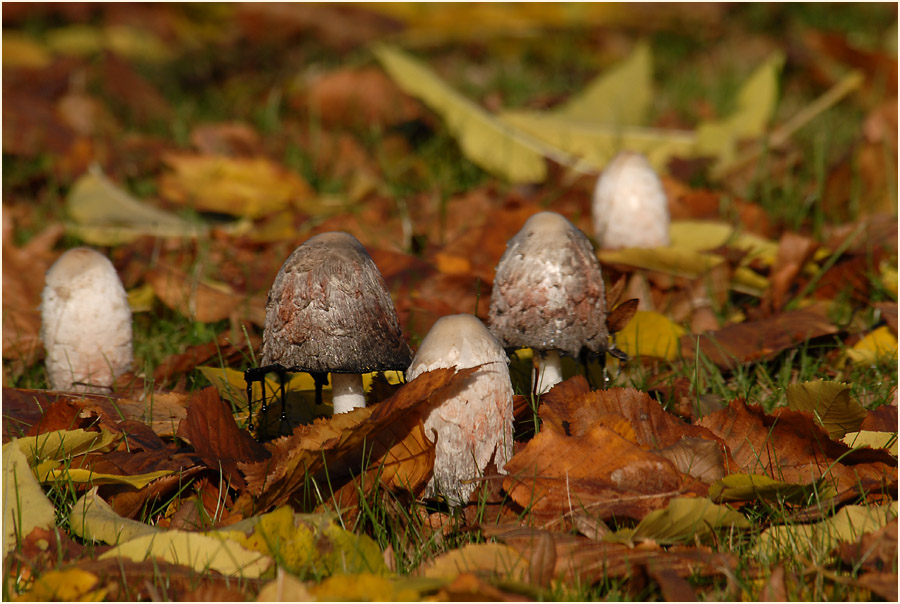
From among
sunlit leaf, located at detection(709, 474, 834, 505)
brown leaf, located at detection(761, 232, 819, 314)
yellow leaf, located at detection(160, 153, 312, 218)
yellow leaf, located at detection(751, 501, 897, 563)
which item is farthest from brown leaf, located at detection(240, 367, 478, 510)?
yellow leaf, located at detection(160, 153, 312, 218)

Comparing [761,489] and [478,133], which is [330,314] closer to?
[761,489]

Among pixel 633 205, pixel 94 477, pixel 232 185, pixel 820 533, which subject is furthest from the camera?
pixel 232 185

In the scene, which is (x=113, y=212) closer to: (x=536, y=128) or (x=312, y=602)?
(x=536, y=128)

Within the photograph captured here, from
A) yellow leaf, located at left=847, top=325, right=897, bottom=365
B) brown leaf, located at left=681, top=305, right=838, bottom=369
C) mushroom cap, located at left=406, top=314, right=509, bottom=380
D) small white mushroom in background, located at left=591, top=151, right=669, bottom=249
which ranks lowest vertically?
yellow leaf, located at left=847, top=325, right=897, bottom=365

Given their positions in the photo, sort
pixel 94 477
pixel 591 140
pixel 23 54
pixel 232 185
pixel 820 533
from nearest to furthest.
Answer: pixel 820 533
pixel 94 477
pixel 232 185
pixel 591 140
pixel 23 54

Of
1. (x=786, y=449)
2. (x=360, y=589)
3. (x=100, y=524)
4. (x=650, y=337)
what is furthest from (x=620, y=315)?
(x=100, y=524)

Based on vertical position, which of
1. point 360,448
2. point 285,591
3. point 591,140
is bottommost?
point 285,591

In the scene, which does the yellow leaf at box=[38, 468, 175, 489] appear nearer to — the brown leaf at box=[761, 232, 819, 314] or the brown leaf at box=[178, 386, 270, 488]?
the brown leaf at box=[178, 386, 270, 488]

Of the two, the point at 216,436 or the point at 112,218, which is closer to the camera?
the point at 216,436

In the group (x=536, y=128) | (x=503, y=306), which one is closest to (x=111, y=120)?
(x=536, y=128)
